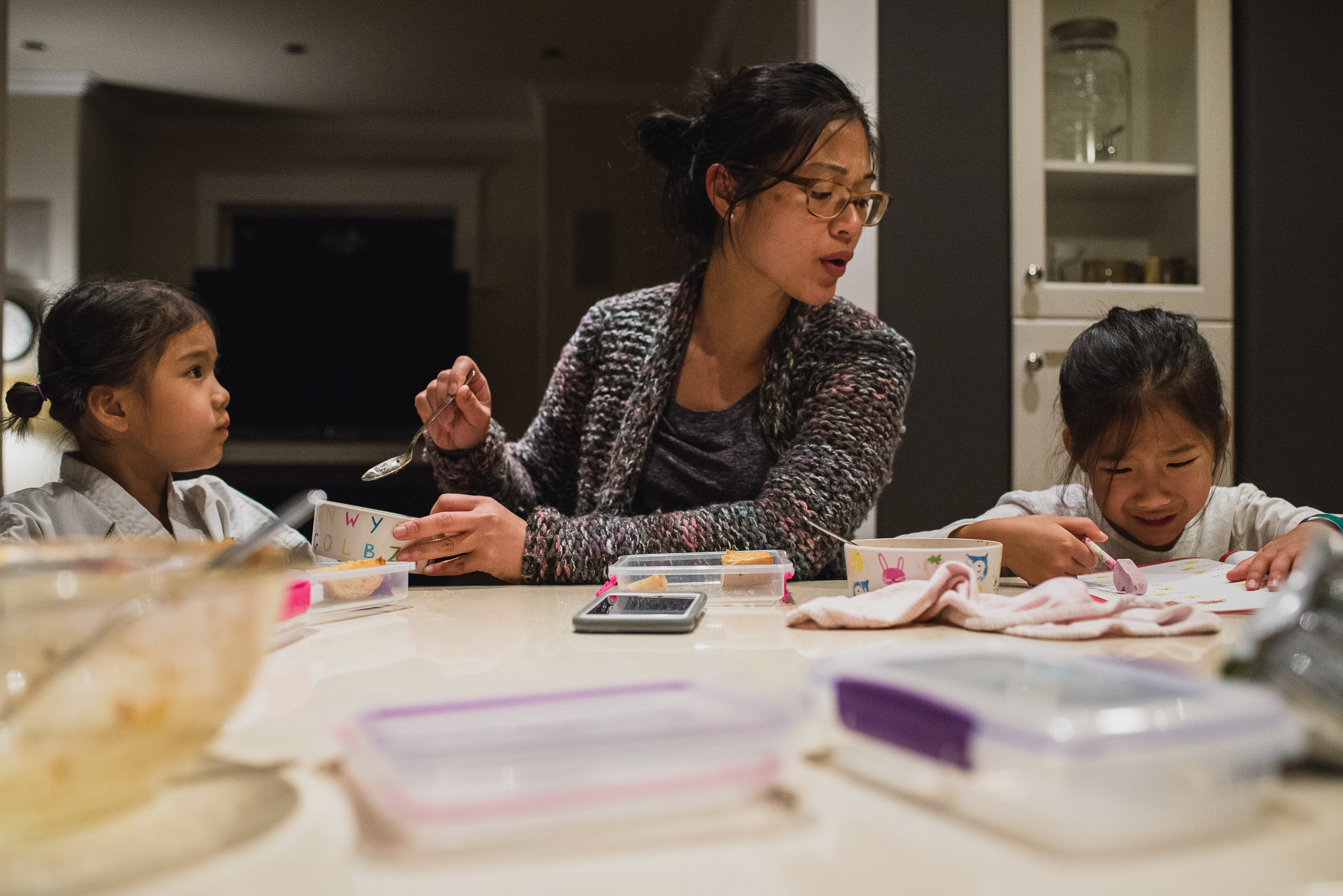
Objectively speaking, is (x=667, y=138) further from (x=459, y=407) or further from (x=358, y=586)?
(x=358, y=586)

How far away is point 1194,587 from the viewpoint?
0.88 metres

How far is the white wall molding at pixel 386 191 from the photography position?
5.32 meters

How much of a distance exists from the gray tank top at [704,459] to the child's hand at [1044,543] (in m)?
0.39

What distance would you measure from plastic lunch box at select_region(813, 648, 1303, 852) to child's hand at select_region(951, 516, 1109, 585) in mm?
585

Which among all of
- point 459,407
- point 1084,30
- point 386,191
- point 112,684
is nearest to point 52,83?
point 386,191

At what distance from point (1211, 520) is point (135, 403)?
4.98ft

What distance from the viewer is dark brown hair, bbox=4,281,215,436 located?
1216 mm

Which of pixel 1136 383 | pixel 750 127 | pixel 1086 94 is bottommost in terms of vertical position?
pixel 1136 383

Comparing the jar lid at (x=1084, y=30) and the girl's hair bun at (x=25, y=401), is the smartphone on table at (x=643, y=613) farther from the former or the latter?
the jar lid at (x=1084, y=30)

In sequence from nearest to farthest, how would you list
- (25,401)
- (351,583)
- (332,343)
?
(351,583) < (25,401) < (332,343)

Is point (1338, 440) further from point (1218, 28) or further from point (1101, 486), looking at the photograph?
point (1101, 486)

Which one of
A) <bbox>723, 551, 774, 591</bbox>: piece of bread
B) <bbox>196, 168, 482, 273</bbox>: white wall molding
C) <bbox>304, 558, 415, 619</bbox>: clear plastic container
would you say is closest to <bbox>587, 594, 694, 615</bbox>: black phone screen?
<bbox>723, 551, 774, 591</bbox>: piece of bread

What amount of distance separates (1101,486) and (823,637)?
75 cm

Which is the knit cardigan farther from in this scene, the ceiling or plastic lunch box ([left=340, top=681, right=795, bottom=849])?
the ceiling
